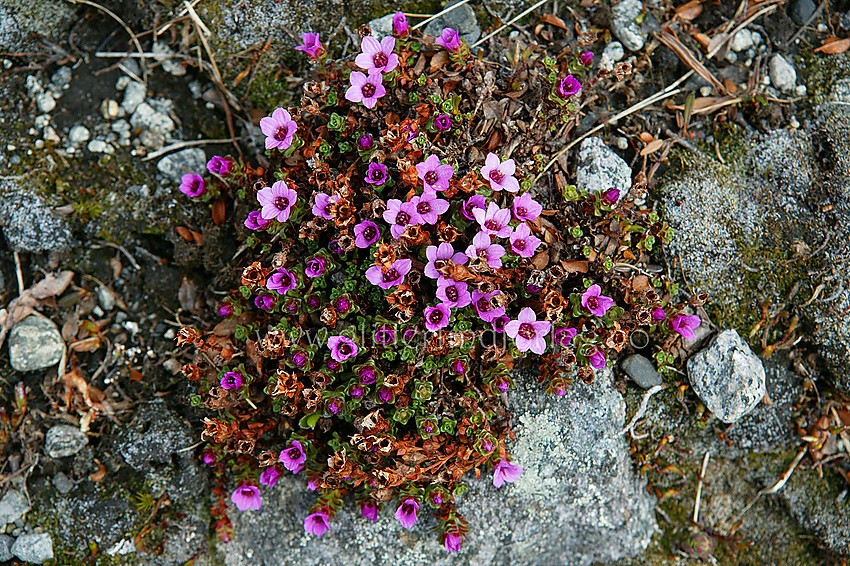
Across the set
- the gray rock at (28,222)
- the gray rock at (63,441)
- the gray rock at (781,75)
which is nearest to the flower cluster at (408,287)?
the gray rock at (63,441)

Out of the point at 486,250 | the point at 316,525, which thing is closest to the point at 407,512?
the point at 316,525

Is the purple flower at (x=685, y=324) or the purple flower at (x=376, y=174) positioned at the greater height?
the purple flower at (x=376, y=174)

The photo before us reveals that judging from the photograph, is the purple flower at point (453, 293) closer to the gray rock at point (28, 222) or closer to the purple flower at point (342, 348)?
the purple flower at point (342, 348)

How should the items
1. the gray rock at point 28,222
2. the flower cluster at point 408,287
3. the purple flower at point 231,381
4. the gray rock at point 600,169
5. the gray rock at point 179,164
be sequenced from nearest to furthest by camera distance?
1. the flower cluster at point 408,287
2. the purple flower at point 231,381
3. the gray rock at point 600,169
4. the gray rock at point 28,222
5. the gray rock at point 179,164

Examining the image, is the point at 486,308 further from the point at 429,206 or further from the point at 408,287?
the point at 429,206

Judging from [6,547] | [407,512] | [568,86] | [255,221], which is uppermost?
[568,86]

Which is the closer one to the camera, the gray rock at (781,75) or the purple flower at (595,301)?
the purple flower at (595,301)
